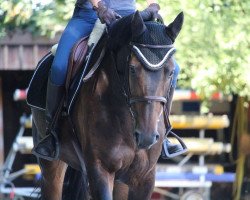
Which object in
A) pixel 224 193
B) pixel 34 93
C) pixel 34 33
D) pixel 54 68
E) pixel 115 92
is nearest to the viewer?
pixel 115 92

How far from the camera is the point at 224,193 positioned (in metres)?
14.5

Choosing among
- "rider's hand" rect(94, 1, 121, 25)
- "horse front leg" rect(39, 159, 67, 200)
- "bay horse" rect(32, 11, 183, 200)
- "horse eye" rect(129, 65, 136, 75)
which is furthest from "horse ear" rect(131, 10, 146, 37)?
"horse front leg" rect(39, 159, 67, 200)

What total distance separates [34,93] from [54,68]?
28.2 inches

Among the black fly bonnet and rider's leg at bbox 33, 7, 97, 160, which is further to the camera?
rider's leg at bbox 33, 7, 97, 160

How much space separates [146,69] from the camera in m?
5.19

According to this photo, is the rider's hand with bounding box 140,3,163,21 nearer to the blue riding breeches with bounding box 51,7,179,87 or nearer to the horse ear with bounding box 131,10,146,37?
the horse ear with bounding box 131,10,146,37

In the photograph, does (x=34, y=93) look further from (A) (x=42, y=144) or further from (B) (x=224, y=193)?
(B) (x=224, y=193)

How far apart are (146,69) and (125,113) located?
0.53 m

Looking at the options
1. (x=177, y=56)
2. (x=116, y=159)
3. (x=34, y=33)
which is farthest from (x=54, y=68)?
(x=34, y=33)

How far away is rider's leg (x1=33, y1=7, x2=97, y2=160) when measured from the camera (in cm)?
625

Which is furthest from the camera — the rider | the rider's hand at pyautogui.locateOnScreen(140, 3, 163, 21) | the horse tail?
the horse tail

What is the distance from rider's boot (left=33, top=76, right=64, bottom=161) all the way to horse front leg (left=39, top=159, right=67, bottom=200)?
2.36 ft

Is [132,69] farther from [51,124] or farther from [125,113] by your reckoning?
[51,124]


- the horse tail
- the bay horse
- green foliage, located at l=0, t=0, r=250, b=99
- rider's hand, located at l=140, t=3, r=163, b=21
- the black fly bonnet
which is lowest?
the horse tail
